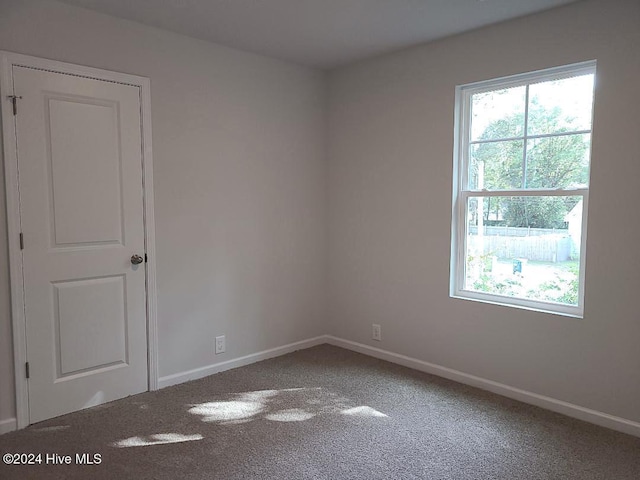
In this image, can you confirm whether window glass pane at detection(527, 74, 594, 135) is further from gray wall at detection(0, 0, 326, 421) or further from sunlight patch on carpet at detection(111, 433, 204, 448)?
sunlight patch on carpet at detection(111, 433, 204, 448)

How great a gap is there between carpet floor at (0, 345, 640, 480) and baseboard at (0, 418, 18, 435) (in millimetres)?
42

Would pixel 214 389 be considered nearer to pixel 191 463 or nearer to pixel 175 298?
pixel 175 298

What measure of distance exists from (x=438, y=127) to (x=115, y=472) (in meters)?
3.00

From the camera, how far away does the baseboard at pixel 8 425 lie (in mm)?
2691

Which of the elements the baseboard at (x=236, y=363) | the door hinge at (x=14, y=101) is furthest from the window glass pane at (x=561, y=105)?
the door hinge at (x=14, y=101)

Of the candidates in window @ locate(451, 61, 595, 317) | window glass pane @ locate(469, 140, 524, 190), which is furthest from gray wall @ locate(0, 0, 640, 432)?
window glass pane @ locate(469, 140, 524, 190)

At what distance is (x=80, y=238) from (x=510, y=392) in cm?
299

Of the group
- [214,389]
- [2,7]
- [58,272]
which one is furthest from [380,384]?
[2,7]

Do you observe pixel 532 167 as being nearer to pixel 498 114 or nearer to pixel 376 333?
pixel 498 114

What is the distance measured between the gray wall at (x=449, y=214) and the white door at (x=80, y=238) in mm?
1833

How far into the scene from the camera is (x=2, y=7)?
261cm

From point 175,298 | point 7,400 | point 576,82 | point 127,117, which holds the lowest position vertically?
point 7,400

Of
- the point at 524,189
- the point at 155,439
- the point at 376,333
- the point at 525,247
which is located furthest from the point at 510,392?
the point at 155,439

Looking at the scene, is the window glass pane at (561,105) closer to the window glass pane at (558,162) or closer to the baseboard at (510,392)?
the window glass pane at (558,162)
